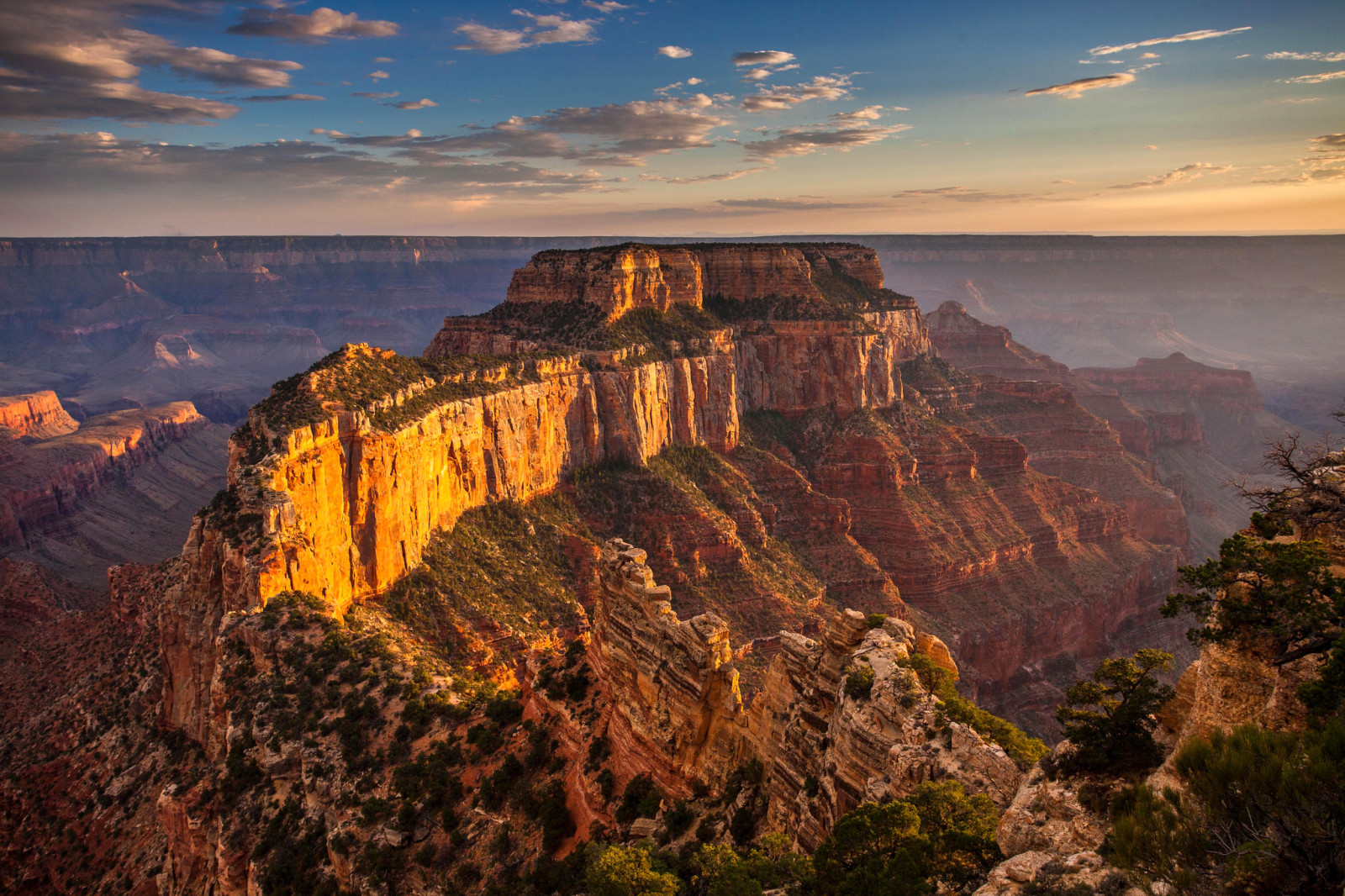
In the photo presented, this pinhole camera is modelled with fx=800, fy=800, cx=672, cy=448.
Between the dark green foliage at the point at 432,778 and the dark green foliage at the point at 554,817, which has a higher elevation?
the dark green foliage at the point at 554,817

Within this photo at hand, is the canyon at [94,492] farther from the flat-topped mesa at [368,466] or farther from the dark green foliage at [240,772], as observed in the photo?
the dark green foliage at [240,772]

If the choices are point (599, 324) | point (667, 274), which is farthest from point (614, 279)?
point (667, 274)

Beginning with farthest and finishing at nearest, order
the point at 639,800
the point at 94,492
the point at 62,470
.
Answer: the point at 94,492
the point at 62,470
the point at 639,800

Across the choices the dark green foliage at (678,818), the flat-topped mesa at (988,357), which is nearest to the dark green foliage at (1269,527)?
the dark green foliage at (678,818)

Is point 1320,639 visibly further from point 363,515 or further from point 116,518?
point 116,518

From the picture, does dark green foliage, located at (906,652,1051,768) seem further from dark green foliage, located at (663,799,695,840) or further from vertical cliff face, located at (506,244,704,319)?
vertical cliff face, located at (506,244,704,319)

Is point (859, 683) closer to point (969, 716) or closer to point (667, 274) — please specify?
point (969, 716)

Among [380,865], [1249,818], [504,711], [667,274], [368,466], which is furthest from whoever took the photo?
[667,274]
